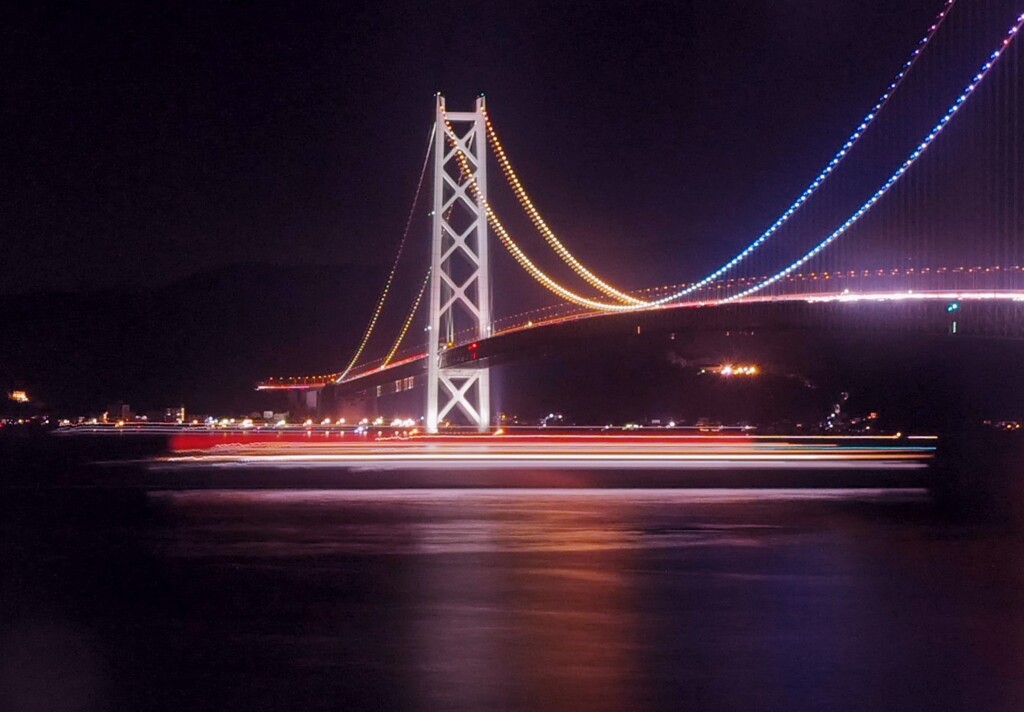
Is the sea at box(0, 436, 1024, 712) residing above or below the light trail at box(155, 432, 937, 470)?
below

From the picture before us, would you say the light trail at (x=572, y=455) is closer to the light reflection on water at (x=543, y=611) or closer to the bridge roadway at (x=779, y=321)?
the bridge roadway at (x=779, y=321)

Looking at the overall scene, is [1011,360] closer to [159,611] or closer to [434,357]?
[434,357]

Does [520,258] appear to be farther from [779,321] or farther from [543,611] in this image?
[543,611]

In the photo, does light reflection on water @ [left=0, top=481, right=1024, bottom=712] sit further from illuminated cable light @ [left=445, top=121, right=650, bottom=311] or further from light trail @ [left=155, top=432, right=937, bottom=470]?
illuminated cable light @ [left=445, top=121, right=650, bottom=311]

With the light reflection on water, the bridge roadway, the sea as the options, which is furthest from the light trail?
the light reflection on water

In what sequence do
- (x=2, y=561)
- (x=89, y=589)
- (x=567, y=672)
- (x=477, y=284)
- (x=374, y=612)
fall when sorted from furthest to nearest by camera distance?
(x=477, y=284)
(x=2, y=561)
(x=89, y=589)
(x=374, y=612)
(x=567, y=672)

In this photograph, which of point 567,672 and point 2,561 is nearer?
point 567,672

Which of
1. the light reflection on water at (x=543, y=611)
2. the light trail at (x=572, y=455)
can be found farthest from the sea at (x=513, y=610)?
the light trail at (x=572, y=455)

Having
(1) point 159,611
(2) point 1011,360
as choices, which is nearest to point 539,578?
(1) point 159,611
